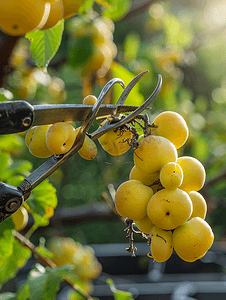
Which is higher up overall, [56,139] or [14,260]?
[56,139]

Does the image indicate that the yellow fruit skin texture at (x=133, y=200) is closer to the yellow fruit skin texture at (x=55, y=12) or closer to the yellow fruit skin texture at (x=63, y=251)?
the yellow fruit skin texture at (x=55, y=12)

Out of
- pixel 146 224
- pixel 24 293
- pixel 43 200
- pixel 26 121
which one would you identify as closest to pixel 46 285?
pixel 24 293

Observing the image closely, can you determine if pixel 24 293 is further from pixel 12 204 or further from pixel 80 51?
pixel 80 51

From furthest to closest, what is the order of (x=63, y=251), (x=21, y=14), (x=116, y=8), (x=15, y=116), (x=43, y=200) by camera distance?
(x=63, y=251) → (x=116, y=8) → (x=43, y=200) → (x=21, y=14) → (x=15, y=116)

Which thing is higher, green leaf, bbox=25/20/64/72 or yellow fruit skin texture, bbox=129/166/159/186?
green leaf, bbox=25/20/64/72

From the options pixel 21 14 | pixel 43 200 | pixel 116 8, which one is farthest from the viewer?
pixel 116 8

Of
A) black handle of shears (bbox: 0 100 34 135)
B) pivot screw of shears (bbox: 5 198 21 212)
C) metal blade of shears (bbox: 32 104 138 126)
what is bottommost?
pivot screw of shears (bbox: 5 198 21 212)

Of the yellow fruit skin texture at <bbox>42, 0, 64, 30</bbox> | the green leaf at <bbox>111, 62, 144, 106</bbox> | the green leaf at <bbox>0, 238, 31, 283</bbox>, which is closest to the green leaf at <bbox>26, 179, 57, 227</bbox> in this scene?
the green leaf at <bbox>0, 238, 31, 283</bbox>

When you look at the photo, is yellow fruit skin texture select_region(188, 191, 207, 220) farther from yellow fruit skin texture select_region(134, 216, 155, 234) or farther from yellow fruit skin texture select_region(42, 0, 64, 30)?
yellow fruit skin texture select_region(42, 0, 64, 30)

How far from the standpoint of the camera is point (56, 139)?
0.34 m

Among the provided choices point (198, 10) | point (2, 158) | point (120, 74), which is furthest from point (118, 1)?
point (198, 10)

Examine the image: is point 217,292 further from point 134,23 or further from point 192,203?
point 134,23

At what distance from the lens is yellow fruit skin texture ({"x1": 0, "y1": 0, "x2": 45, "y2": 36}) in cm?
41

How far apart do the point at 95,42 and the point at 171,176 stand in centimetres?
87
